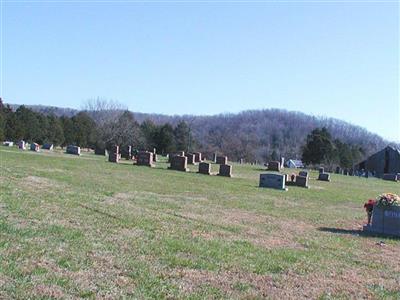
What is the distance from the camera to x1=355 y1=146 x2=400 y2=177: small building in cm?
9525

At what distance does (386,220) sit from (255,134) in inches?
6060

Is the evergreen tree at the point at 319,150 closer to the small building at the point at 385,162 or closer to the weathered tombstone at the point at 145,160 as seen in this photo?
the small building at the point at 385,162

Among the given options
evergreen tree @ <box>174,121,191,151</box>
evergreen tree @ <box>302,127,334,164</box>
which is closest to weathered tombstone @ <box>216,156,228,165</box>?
evergreen tree @ <box>174,121,191,151</box>

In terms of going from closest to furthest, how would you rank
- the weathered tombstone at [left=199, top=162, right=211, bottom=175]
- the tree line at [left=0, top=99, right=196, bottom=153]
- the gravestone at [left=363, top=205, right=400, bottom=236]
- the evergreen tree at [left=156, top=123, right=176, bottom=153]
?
the gravestone at [left=363, top=205, right=400, bottom=236], the weathered tombstone at [left=199, top=162, right=211, bottom=175], the tree line at [left=0, top=99, right=196, bottom=153], the evergreen tree at [left=156, top=123, right=176, bottom=153]

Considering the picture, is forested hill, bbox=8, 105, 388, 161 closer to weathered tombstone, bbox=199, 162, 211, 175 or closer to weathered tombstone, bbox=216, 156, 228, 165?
weathered tombstone, bbox=216, 156, 228, 165

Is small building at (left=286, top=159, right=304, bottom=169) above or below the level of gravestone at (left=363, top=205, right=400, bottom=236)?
above

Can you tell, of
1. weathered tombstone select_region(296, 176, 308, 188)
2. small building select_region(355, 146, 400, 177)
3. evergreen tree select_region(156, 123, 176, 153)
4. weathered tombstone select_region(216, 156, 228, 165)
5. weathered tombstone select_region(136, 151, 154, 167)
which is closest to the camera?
weathered tombstone select_region(296, 176, 308, 188)

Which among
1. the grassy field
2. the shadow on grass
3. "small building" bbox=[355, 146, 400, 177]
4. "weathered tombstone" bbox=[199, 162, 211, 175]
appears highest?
"small building" bbox=[355, 146, 400, 177]

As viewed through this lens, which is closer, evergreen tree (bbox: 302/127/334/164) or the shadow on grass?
the shadow on grass

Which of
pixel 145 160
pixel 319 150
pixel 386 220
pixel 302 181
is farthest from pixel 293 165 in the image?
pixel 386 220

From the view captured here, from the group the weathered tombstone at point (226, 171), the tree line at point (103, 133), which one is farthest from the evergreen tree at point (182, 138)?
the weathered tombstone at point (226, 171)

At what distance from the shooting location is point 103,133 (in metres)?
95.4

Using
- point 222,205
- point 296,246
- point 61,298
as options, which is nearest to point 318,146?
point 222,205

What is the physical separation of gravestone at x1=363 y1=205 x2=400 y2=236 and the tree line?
77.3 meters
